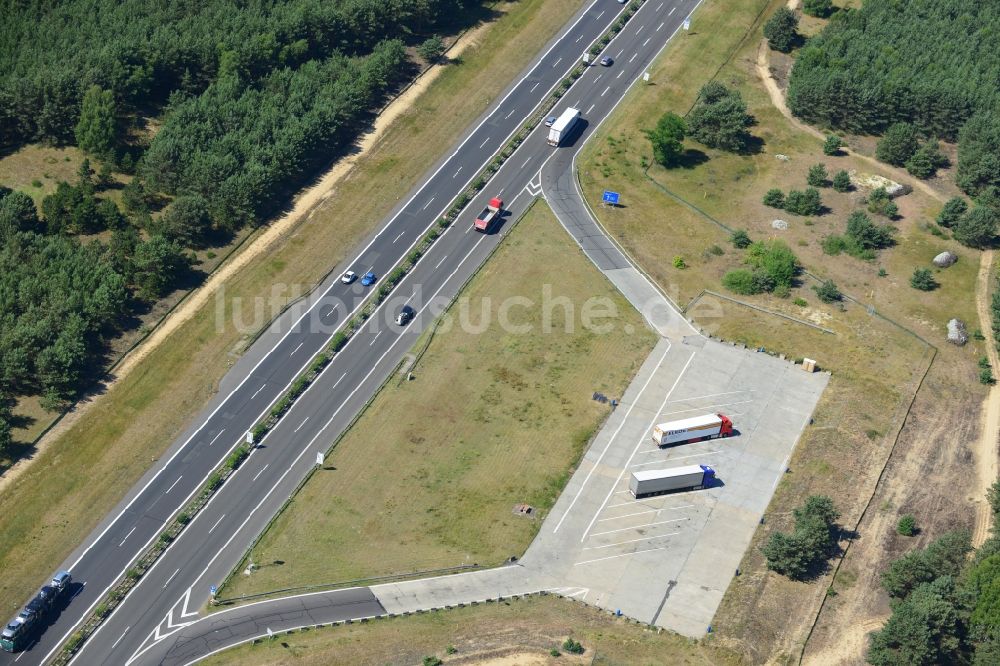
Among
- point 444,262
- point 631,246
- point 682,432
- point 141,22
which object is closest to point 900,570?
point 682,432

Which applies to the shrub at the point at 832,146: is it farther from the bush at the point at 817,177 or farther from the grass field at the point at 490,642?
the grass field at the point at 490,642

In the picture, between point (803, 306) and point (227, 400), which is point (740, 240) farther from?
point (227, 400)

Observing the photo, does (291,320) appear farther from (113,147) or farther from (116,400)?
(113,147)

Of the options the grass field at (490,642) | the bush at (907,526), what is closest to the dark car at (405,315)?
the grass field at (490,642)

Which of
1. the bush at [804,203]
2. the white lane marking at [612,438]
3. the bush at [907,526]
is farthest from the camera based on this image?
the bush at [804,203]

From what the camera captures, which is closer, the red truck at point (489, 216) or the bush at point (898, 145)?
the red truck at point (489, 216)

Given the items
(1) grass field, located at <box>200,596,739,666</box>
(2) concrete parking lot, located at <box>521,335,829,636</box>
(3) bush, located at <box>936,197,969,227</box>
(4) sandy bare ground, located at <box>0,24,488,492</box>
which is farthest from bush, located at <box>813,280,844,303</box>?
(4) sandy bare ground, located at <box>0,24,488,492</box>
